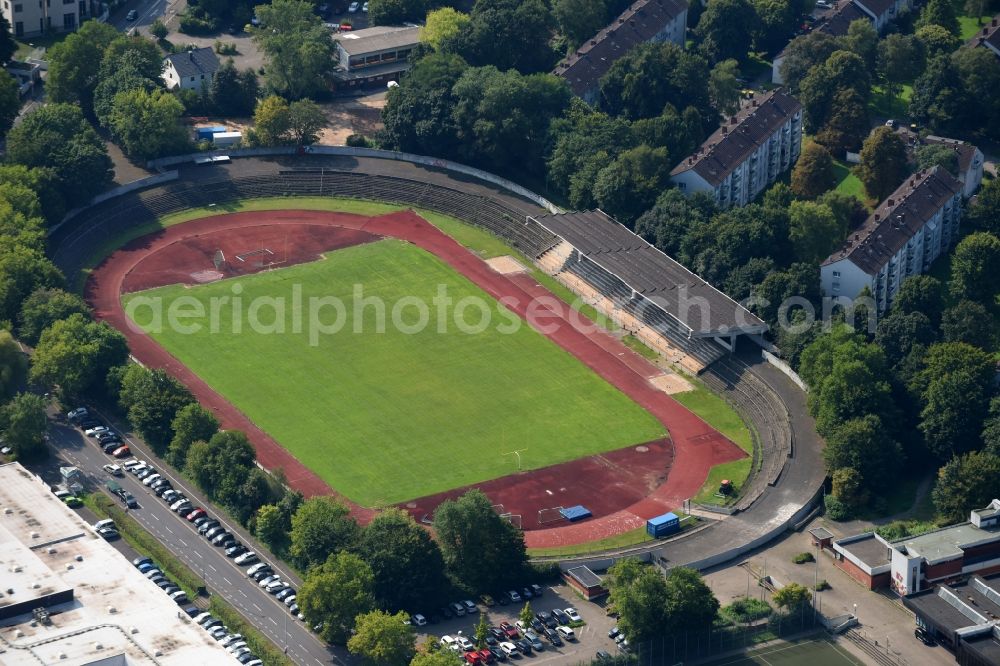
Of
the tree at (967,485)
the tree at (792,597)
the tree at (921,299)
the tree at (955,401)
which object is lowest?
the tree at (792,597)

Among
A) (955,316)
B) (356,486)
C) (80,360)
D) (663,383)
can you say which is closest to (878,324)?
(955,316)

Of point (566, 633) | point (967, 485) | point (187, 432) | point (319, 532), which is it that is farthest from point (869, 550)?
point (187, 432)

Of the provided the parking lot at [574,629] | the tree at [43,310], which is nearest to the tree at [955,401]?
the parking lot at [574,629]

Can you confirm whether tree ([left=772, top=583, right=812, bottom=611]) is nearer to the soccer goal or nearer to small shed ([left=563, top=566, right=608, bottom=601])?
small shed ([left=563, top=566, right=608, bottom=601])

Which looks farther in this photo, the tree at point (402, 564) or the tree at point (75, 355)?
the tree at point (75, 355)

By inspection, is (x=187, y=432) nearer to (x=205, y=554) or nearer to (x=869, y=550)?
(x=205, y=554)

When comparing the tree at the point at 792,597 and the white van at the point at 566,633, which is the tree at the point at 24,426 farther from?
the tree at the point at 792,597

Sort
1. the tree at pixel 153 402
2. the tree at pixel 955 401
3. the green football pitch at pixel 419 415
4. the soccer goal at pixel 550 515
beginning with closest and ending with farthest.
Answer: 1. the soccer goal at pixel 550 515
2. the tree at pixel 955 401
3. the green football pitch at pixel 419 415
4. the tree at pixel 153 402
